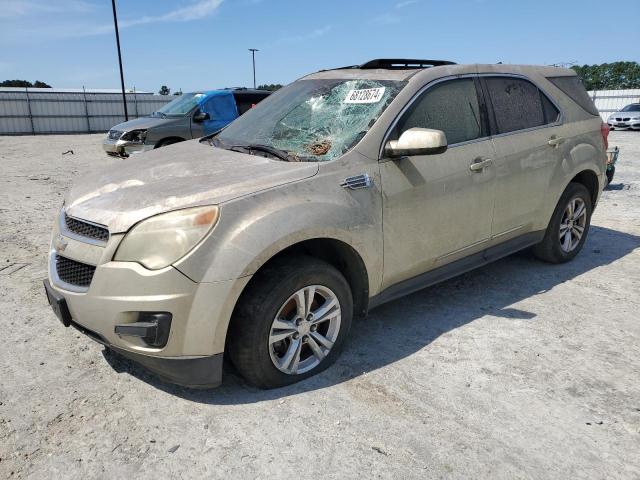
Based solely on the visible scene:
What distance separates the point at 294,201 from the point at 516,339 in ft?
6.10

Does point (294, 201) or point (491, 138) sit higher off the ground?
point (491, 138)

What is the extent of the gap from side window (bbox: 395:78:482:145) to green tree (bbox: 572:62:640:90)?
189ft

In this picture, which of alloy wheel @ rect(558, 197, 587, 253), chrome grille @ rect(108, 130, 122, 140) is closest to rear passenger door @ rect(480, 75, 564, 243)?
alloy wheel @ rect(558, 197, 587, 253)

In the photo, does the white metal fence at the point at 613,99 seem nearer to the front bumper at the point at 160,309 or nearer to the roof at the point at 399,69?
the roof at the point at 399,69

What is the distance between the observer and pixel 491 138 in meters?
3.81

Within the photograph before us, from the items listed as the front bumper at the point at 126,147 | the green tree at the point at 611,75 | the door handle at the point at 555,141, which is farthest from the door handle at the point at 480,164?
the green tree at the point at 611,75

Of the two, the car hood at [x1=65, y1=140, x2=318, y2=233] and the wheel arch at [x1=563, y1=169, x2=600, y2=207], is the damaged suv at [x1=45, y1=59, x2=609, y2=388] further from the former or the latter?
the wheel arch at [x1=563, y1=169, x2=600, y2=207]

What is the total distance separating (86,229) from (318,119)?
5.27 ft

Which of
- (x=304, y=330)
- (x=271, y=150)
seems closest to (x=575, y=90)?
(x=271, y=150)

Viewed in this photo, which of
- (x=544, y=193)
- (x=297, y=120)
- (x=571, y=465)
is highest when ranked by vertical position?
(x=297, y=120)

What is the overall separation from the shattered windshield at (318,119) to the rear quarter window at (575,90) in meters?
2.07

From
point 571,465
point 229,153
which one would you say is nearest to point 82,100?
point 229,153

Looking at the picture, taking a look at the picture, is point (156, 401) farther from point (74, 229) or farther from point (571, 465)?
point (571, 465)

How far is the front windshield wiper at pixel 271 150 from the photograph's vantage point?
3.08 m
